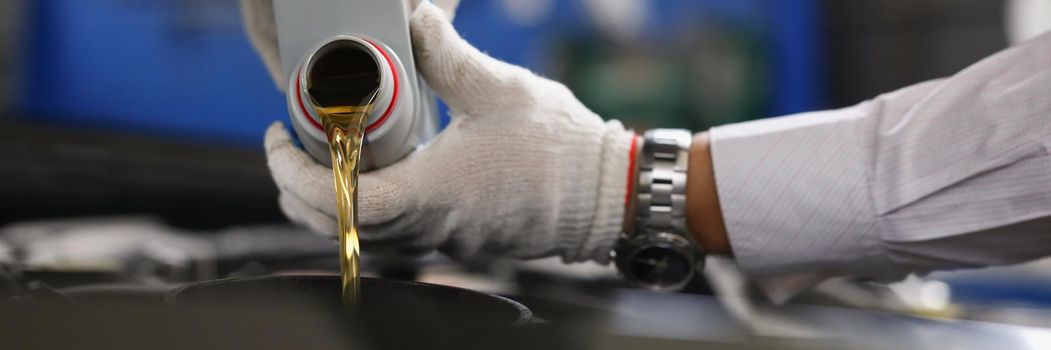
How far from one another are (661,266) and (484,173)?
6.8 inches

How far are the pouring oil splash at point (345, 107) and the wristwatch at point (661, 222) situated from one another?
24 centimetres

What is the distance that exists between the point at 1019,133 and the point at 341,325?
1.66 ft

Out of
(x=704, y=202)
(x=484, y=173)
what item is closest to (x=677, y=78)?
(x=704, y=202)

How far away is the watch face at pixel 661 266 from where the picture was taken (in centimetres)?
70

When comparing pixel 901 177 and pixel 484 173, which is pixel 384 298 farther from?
pixel 901 177

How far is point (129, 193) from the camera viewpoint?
3.81ft

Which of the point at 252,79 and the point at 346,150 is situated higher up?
the point at 252,79

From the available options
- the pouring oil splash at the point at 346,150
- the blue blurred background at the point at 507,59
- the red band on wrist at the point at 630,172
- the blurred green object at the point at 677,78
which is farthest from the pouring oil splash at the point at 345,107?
the blurred green object at the point at 677,78

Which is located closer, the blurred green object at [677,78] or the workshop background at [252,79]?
the workshop background at [252,79]

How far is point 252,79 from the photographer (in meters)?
1.79

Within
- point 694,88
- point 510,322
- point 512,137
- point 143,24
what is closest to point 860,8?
point 694,88

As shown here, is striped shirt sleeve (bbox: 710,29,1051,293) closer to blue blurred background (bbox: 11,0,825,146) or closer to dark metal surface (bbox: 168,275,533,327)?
dark metal surface (bbox: 168,275,533,327)

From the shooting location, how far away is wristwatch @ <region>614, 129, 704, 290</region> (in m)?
0.68

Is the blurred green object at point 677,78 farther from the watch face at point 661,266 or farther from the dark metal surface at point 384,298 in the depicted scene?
the dark metal surface at point 384,298
